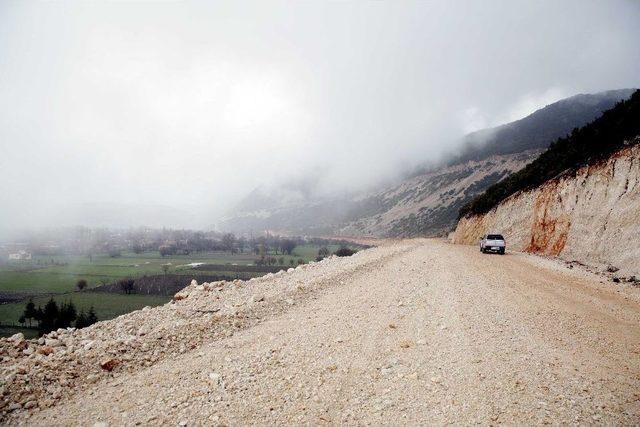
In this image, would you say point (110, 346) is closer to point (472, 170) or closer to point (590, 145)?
point (590, 145)

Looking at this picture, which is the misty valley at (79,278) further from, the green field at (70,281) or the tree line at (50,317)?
the tree line at (50,317)

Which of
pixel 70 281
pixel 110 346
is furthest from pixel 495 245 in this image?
pixel 70 281

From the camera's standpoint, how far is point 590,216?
23406 mm

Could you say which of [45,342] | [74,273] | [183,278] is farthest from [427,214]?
[45,342]

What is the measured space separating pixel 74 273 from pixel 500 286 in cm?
8980

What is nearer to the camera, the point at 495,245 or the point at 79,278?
the point at 495,245

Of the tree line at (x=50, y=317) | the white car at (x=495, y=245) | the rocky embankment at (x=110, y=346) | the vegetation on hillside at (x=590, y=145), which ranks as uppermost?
the vegetation on hillside at (x=590, y=145)

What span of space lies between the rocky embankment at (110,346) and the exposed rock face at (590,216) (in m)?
20.2

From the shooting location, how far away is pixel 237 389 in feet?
17.6

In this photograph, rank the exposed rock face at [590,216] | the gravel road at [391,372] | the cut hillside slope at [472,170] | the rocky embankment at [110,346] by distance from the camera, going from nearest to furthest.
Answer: the gravel road at [391,372] < the rocky embankment at [110,346] < the exposed rock face at [590,216] < the cut hillside slope at [472,170]

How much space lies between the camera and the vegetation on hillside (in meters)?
24.0

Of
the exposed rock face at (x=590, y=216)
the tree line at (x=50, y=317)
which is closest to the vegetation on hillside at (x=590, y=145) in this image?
the exposed rock face at (x=590, y=216)

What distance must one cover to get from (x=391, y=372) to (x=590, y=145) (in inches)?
1291

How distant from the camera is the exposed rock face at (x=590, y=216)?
19484 mm
